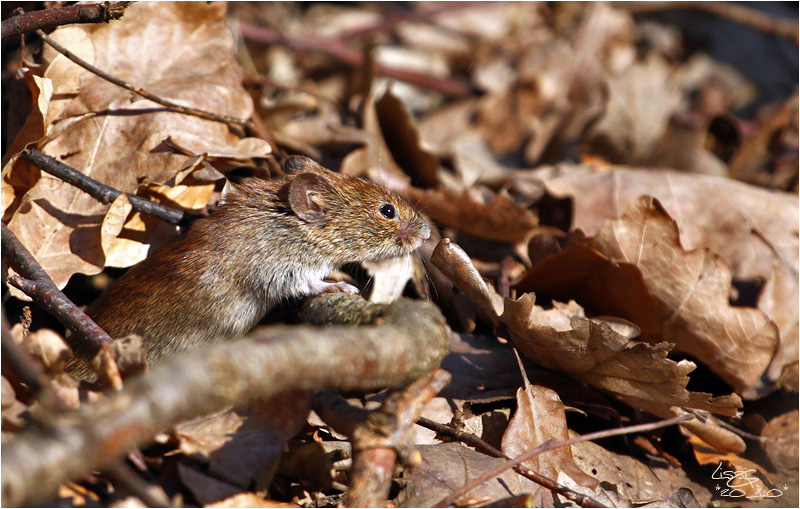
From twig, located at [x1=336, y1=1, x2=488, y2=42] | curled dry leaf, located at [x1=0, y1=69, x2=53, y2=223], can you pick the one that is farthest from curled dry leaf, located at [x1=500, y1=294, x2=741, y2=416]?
twig, located at [x1=336, y1=1, x2=488, y2=42]

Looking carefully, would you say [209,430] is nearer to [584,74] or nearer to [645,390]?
[645,390]

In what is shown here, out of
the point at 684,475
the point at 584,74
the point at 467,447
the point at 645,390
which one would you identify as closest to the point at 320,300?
the point at 467,447

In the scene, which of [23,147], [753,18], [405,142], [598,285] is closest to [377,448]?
[598,285]

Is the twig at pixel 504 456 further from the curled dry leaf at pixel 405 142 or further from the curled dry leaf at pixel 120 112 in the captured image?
the curled dry leaf at pixel 405 142

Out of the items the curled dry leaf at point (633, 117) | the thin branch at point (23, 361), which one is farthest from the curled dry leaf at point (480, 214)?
the thin branch at point (23, 361)

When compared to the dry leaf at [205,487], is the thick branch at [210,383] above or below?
above
